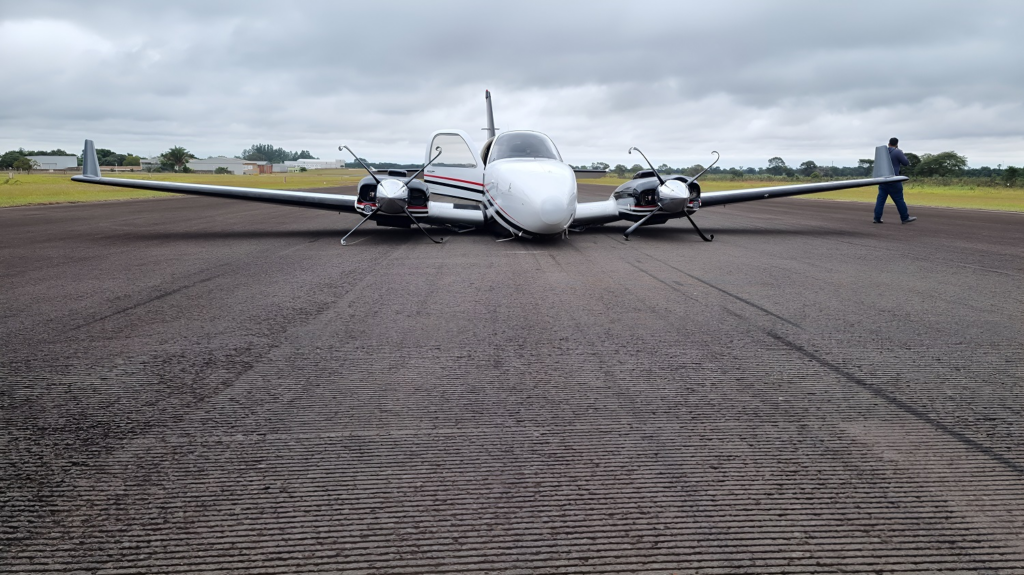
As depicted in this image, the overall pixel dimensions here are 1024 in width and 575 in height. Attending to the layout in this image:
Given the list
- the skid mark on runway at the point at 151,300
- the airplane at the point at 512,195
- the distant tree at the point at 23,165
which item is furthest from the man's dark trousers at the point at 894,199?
the distant tree at the point at 23,165

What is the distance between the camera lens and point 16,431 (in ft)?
10.9

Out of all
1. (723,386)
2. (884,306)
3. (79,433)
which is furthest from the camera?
(884,306)

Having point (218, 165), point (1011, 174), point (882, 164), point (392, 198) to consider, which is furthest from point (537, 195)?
point (218, 165)

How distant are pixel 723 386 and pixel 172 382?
3.60 meters

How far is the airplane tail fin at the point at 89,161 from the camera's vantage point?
49.3ft

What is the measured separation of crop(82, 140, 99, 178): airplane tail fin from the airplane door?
8000 millimetres

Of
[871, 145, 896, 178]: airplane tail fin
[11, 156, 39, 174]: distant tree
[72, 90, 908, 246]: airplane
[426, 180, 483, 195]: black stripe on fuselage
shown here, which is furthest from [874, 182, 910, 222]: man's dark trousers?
[11, 156, 39, 174]: distant tree

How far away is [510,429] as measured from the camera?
11.2 feet

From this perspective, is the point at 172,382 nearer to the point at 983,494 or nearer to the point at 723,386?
the point at 723,386

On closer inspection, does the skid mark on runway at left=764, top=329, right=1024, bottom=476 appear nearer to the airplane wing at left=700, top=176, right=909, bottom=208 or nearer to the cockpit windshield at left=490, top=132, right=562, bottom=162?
the cockpit windshield at left=490, top=132, right=562, bottom=162

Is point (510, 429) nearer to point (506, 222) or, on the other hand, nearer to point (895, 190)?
point (506, 222)

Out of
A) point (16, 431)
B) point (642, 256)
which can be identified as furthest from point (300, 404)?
point (642, 256)

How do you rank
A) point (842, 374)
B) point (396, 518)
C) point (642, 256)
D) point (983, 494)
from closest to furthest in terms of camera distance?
point (396, 518) → point (983, 494) → point (842, 374) → point (642, 256)

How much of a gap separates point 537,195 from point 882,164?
35.6 ft
